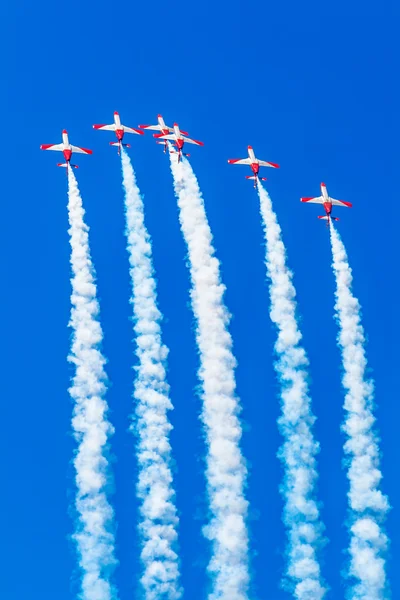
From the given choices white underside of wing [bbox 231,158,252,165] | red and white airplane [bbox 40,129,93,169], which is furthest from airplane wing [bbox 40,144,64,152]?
white underside of wing [bbox 231,158,252,165]

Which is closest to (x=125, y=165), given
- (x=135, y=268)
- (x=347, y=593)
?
(x=135, y=268)

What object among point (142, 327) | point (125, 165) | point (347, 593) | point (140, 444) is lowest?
point (347, 593)

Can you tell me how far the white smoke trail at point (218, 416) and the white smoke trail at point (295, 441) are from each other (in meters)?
2.64

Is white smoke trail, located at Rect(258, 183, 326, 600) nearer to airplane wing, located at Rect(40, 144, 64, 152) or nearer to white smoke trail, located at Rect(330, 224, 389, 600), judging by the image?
white smoke trail, located at Rect(330, 224, 389, 600)

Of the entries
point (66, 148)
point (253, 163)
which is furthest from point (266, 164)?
point (66, 148)

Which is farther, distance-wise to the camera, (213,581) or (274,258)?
(274,258)

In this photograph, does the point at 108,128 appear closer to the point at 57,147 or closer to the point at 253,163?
the point at 57,147

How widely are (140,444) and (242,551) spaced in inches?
318

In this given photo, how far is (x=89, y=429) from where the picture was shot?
2908 inches

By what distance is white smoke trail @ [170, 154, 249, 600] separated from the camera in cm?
7256

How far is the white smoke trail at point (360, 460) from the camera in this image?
240 feet

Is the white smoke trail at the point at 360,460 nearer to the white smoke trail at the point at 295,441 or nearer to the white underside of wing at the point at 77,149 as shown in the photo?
the white smoke trail at the point at 295,441

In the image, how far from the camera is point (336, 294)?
7788 cm

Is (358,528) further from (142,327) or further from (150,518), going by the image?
(142,327)
